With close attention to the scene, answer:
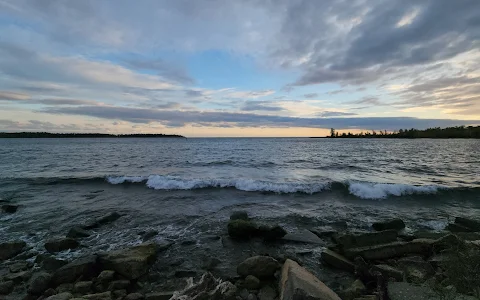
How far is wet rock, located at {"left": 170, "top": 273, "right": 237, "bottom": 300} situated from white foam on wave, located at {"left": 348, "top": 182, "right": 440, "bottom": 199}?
12552 mm

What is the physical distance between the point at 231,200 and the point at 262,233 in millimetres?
6130

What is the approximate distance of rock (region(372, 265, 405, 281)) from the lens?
19.3 feet

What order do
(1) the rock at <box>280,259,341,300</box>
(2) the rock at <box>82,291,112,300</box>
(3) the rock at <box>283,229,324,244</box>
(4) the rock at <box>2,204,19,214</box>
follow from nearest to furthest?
(1) the rock at <box>280,259,341,300</box>, (2) the rock at <box>82,291,112,300</box>, (3) the rock at <box>283,229,324,244</box>, (4) the rock at <box>2,204,19,214</box>

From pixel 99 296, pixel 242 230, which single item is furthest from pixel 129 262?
pixel 242 230

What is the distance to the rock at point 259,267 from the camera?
6250mm

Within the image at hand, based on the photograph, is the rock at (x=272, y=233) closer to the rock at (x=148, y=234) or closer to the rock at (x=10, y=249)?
the rock at (x=148, y=234)

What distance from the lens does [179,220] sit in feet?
36.6

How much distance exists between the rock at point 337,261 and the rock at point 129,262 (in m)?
4.88

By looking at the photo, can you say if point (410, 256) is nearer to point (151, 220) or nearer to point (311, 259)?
point (311, 259)

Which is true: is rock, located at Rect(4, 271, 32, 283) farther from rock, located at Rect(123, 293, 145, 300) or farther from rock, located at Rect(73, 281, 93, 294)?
rock, located at Rect(123, 293, 145, 300)

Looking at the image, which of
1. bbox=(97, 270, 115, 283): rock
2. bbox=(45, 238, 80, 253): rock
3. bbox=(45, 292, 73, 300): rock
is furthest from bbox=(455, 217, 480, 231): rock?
bbox=(45, 238, 80, 253): rock

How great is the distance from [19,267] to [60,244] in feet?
4.08

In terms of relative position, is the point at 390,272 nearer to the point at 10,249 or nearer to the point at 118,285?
the point at 118,285

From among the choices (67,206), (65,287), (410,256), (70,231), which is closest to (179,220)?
(70,231)
